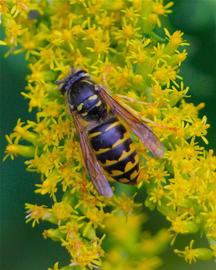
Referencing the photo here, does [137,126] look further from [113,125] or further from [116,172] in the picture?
[116,172]

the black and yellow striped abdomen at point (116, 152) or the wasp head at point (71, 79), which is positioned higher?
the wasp head at point (71, 79)

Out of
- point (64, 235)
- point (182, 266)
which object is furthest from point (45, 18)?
point (182, 266)

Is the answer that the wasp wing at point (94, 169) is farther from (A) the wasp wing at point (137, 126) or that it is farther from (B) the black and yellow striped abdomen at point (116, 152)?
(A) the wasp wing at point (137, 126)

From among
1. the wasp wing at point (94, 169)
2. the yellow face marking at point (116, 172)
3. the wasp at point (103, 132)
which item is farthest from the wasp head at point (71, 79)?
the yellow face marking at point (116, 172)

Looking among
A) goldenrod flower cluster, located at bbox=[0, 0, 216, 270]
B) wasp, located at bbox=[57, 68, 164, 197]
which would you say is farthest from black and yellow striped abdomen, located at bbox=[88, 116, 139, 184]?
goldenrod flower cluster, located at bbox=[0, 0, 216, 270]

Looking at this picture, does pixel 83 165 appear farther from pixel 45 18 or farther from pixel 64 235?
pixel 45 18

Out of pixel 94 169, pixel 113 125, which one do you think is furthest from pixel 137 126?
pixel 94 169
